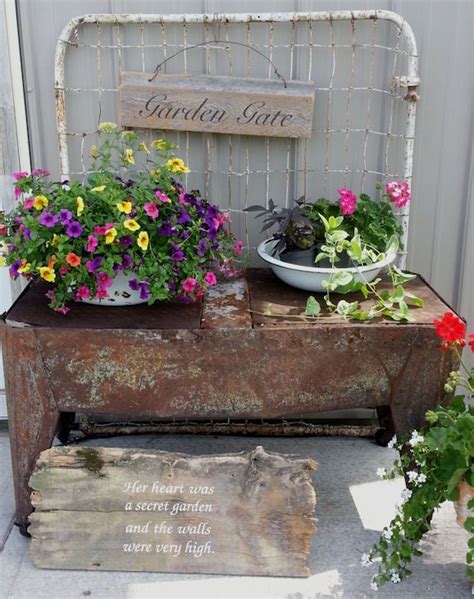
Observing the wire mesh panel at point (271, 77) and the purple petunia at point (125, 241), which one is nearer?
the purple petunia at point (125, 241)

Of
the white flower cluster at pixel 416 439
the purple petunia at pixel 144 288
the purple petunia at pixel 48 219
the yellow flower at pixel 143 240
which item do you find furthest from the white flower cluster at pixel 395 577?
the purple petunia at pixel 48 219

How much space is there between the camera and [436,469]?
1980mm

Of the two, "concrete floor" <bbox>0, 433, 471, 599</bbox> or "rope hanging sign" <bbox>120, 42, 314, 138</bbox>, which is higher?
"rope hanging sign" <bbox>120, 42, 314, 138</bbox>

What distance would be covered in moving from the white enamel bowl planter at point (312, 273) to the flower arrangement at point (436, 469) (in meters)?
0.36

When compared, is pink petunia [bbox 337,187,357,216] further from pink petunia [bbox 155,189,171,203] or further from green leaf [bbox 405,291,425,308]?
pink petunia [bbox 155,189,171,203]

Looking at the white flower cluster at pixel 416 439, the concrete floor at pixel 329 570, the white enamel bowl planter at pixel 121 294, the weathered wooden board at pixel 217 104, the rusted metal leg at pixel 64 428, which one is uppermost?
the weathered wooden board at pixel 217 104

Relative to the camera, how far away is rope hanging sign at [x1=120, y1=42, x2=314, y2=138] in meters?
2.43

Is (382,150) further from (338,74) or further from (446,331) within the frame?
(446,331)

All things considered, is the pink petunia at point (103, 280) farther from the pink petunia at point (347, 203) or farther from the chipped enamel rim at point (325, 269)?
the pink petunia at point (347, 203)

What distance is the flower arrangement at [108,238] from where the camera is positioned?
1.97 metres

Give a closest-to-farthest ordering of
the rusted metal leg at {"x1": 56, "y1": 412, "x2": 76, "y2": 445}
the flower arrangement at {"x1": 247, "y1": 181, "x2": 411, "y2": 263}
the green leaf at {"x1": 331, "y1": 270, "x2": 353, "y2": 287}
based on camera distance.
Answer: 1. the green leaf at {"x1": 331, "y1": 270, "x2": 353, "y2": 287}
2. the flower arrangement at {"x1": 247, "y1": 181, "x2": 411, "y2": 263}
3. the rusted metal leg at {"x1": 56, "y1": 412, "x2": 76, "y2": 445}

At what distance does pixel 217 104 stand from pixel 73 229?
2.62 ft

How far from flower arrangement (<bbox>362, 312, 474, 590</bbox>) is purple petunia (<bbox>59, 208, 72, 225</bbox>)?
3.51ft

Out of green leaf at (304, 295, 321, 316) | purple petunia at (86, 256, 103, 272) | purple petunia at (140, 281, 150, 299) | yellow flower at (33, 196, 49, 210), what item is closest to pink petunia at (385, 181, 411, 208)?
green leaf at (304, 295, 321, 316)
